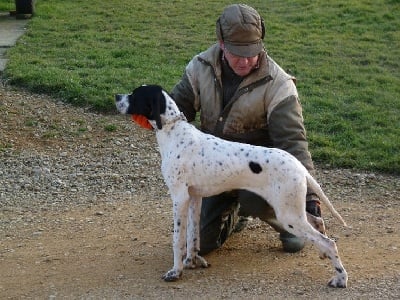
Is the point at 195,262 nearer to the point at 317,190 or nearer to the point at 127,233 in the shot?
the point at 127,233

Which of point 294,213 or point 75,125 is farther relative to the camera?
point 75,125

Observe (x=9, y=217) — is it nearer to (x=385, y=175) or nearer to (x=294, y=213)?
(x=294, y=213)

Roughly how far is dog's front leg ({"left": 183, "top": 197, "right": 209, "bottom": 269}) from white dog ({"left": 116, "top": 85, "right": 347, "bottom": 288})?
0.14 metres

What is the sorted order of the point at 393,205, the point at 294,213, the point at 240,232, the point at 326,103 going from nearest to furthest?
the point at 294,213 < the point at 240,232 < the point at 393,205 < the point at 326,103

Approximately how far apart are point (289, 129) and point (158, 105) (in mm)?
1079

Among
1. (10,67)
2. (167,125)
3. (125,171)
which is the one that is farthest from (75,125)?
(167,125)

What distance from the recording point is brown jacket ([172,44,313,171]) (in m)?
6.27

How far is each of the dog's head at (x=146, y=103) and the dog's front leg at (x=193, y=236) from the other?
0.70 metres

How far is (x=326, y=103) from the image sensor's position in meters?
10.6

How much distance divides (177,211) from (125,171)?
9.04ft

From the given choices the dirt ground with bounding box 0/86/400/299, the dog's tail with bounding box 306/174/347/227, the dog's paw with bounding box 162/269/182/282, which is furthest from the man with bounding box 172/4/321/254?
the dog's paw with bounding box 162/269/182/282

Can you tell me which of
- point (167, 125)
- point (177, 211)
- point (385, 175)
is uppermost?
point (167, 125)

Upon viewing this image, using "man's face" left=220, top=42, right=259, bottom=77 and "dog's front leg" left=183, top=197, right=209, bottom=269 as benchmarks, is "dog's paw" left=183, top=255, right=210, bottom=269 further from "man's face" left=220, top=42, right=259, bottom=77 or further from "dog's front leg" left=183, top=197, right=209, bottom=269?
"man's face" left=220, top=42, right=259, bottom=77

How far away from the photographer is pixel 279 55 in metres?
12.9
